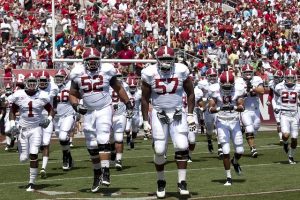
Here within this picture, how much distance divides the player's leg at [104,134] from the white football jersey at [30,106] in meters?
1.73

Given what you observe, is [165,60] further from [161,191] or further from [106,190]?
[106,190]

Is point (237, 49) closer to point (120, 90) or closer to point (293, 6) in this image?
point (293, 6)

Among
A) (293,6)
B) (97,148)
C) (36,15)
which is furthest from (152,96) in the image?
(293,6)

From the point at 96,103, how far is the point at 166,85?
1.29m

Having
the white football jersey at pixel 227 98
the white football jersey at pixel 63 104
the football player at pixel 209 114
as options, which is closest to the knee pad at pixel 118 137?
the white football jersey at pixel 63 104

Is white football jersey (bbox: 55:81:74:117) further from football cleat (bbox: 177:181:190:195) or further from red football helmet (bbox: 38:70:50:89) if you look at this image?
football cleat (bbox: 177:181:190:195)

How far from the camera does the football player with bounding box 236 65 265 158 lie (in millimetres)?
18516

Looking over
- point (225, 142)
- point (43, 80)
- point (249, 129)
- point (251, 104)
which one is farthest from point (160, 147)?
point (251, 104)

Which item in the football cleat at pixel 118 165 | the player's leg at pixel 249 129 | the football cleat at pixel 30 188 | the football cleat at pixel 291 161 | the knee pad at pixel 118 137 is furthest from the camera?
the player's leg at pixel 249 129

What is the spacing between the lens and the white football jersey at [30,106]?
1434 cm

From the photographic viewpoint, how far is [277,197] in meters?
12.2

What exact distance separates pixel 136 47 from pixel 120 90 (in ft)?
51.5

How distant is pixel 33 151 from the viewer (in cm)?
1397

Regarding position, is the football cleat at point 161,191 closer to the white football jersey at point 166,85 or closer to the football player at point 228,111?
the white football jersey at point 166,85
